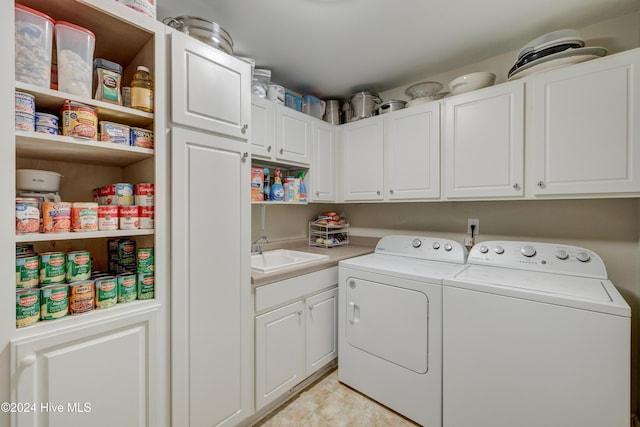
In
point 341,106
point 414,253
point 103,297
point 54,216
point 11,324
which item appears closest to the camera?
point 11,324

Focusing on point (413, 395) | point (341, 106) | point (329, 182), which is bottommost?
point (413, 395)

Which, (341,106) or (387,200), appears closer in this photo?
(387,200)

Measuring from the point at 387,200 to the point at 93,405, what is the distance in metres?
2.10

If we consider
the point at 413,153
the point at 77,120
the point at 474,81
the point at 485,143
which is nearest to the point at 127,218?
the point at 77,120

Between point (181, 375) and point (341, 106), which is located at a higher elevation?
point (341, 106)

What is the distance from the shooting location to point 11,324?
83 cm

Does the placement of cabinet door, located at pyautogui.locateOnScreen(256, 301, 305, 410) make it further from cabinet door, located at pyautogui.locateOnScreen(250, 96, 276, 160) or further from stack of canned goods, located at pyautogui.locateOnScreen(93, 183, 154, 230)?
cabinet door, located at pyautogui.locateOnScreen(250, 96, 276, 160)

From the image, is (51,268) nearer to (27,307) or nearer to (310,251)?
(27,307)

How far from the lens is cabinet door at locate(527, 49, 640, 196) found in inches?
52.6

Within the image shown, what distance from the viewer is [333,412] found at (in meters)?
1.71

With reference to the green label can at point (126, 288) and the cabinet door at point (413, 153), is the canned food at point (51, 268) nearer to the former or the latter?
the green label can at point (126, 288)

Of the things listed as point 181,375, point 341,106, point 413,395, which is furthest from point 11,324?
point 341,106

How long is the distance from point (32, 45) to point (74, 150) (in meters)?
0.36

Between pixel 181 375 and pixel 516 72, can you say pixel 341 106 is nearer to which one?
pixel 516 72
